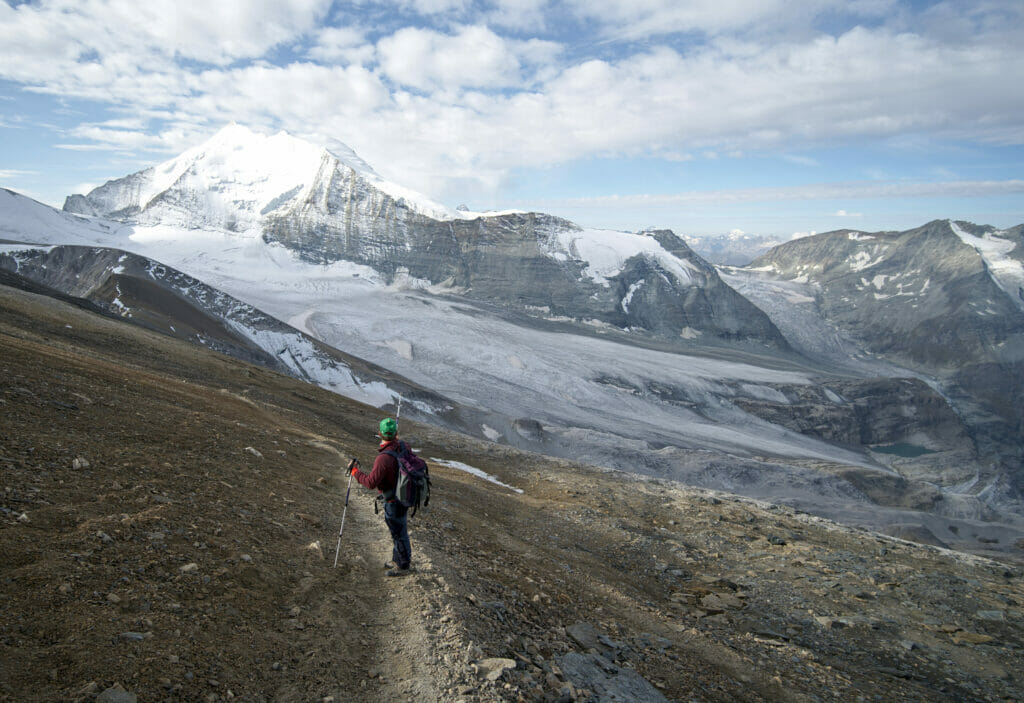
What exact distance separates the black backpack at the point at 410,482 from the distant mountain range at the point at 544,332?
38.0 meters

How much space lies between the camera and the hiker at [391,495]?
7680 millimetres

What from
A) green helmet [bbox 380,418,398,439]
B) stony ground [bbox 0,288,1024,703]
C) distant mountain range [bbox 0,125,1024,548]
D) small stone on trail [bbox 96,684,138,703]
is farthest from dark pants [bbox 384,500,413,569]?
distant mountain range [bbox 0,125,1024,548]

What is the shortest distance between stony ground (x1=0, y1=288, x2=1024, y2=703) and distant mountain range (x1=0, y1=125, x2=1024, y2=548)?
32.6 meters

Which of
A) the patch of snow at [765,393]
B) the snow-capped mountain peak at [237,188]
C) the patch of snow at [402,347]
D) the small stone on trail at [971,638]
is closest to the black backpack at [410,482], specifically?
the small stone on trail at [971,638]

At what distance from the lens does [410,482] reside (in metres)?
7.63

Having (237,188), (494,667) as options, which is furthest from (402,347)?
(237,188)

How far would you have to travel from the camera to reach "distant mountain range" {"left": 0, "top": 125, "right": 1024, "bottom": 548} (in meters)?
56.3

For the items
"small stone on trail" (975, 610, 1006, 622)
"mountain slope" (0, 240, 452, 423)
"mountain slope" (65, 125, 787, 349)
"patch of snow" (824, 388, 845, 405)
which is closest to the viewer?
"small stone on trail" (975, 610, 1006, 622)

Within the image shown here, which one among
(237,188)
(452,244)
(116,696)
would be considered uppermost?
(237,188)

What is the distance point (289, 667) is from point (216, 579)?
4.85 feet

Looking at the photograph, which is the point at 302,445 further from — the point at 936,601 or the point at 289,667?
the point at 936,601

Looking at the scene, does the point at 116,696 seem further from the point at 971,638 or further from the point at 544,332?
the point at 544,332

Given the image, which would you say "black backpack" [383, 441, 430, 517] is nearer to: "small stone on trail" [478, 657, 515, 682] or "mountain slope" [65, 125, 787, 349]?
"small stone on trail" [478, 657, 515, 682]

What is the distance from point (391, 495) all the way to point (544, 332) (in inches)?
4498
